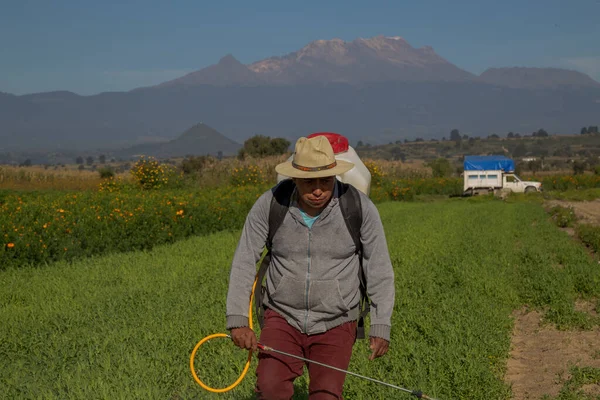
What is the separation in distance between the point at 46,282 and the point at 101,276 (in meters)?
0.83

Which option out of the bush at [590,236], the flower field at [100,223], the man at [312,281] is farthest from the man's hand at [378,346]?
the bush at [590,236]

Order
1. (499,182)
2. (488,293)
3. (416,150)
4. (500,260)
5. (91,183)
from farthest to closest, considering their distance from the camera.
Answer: (416,150) → (499,182) → (91,183) → (500,260) → (488,293)

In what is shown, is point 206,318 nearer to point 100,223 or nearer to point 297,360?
point 297,360

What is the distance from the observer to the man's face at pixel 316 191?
14.5ft

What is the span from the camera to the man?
4.45m

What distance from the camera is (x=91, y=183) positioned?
125 ft

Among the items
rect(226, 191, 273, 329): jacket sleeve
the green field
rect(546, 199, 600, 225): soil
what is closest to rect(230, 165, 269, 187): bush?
rect(546, 199, 600, 225): soil

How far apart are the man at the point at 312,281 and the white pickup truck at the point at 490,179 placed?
4304cm

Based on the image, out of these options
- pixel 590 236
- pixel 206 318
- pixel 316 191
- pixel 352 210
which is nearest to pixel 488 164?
pixel 590 236

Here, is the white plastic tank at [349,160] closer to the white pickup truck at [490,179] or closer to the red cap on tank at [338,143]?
the red cap on tank at [338,143]

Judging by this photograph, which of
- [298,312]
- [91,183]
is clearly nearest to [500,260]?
[298,312]

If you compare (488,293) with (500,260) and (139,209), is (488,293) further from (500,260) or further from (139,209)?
(139,209)

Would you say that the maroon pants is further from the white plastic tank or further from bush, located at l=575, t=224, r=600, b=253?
bush, located at l=575, t=224, r=600, b=253

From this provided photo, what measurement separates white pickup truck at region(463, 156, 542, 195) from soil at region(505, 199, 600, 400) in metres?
36.6
